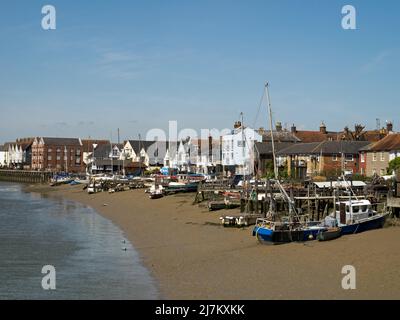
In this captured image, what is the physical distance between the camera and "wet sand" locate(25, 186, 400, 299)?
19.8 metres

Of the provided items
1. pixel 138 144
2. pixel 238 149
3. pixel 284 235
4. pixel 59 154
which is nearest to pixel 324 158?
pixel 238 149

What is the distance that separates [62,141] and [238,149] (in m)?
85.2

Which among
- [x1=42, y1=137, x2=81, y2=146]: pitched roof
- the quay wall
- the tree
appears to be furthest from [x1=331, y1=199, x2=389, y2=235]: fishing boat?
[x1=42, y1=137, x2=81, y2=146]: pitched roof

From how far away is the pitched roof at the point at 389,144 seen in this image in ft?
193

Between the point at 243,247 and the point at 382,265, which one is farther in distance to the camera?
the point at 243,247

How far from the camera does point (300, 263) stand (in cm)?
2423

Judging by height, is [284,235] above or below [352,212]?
below

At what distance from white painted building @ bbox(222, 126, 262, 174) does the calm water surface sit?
3713cm

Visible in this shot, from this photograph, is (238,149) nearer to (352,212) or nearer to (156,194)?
(156,194)

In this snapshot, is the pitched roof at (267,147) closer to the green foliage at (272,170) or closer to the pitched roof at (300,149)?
the green foliage at (272,170)

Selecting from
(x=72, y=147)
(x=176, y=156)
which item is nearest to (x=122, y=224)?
(x=176, y=156)

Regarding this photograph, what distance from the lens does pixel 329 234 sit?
29078 millimetres

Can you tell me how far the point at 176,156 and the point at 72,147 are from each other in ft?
183
